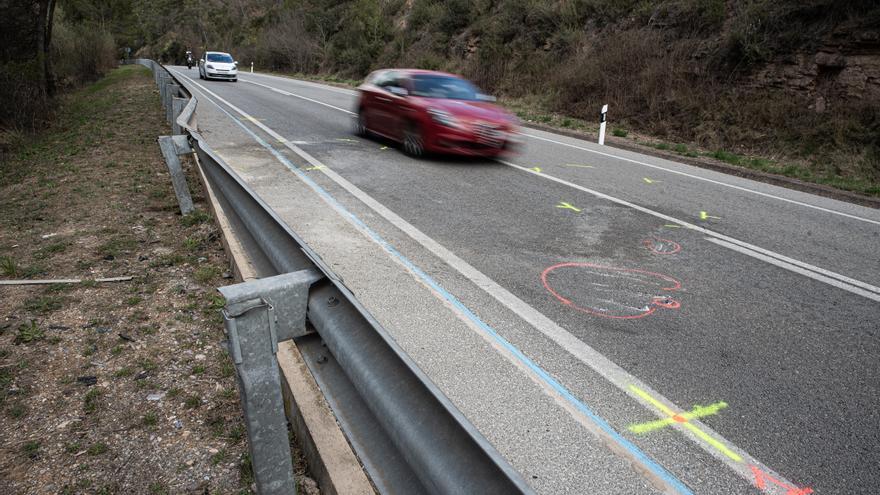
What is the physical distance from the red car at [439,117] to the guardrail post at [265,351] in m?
8.05

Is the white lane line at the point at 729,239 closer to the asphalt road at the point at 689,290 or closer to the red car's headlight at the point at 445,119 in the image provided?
the asphalt road at the point at 689,290

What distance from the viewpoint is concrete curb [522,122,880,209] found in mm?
9609

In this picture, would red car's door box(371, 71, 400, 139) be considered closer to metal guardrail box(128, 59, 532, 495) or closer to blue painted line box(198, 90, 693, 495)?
blue painted line box(198, 90, 693, 495)

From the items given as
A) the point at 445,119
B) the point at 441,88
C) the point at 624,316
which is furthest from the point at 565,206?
the point at 441,88

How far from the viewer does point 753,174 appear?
11.2m

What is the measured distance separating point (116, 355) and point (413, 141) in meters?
7.37

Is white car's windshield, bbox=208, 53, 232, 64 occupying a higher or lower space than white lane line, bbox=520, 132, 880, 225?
higher

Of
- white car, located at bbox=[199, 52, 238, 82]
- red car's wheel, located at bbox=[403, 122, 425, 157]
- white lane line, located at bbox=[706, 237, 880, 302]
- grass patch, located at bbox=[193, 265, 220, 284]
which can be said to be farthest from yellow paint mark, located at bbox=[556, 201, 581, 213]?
white car, located at bbox=[199, 52, 238, 82]

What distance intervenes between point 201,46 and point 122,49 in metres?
18.3

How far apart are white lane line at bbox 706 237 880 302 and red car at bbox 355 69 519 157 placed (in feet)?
14.5

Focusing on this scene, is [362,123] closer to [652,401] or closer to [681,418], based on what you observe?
[652,401]

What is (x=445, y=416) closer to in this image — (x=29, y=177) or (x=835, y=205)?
(x=835, y=205)

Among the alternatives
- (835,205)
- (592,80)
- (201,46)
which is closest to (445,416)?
(835,205)

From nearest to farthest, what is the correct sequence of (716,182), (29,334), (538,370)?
(538,370)
(29,334)
(716,182)
